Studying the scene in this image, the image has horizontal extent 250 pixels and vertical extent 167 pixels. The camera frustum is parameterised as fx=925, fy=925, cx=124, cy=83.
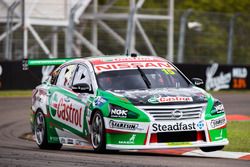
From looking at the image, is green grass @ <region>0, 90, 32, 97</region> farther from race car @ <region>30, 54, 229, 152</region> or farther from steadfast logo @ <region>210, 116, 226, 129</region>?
steadfast logo @ <region>210, 116, 226, 129</region>

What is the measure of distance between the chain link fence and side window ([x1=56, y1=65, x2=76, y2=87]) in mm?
18019

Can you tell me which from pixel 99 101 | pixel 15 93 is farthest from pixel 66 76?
pixel 15 93

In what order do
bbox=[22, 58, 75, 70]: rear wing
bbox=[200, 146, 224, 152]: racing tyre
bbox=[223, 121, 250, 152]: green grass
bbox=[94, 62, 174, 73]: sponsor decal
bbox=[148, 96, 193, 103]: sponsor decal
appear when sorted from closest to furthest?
1. bbox=[148, 96, 193, 103]: sponsor decal
2. bbox=[200, 146, 224, 152]: racing tyre
3. bbox=[94, 62, 174, 73]: sponsor decal
4. bbox=[223, 121, 250, 152]: green grass
5. bbox=[22, 58, 75, 70]: rear wing

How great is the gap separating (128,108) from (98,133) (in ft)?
2.09

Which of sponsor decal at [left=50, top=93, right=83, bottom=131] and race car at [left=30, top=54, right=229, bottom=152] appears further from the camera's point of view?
sponsor decal at [left=50, top=93, right=83, bottom=131]

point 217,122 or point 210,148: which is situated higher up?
point 217,122

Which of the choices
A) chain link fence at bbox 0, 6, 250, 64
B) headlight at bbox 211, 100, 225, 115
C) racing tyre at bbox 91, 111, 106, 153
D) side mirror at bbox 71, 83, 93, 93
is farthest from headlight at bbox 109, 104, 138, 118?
chain link fence at bbox 0, 6, 250, 64

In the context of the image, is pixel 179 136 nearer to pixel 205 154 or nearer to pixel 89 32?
pixel 205 154

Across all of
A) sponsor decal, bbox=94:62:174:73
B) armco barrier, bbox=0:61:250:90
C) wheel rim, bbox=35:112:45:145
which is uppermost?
sponsor decal, bbox=94:62:174:73

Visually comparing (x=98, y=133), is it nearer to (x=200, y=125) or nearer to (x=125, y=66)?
(x=200, y=125)

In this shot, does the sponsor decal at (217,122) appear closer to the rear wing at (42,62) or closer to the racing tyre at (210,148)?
the racing tyre at (210,148)

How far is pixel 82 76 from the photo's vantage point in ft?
44.2

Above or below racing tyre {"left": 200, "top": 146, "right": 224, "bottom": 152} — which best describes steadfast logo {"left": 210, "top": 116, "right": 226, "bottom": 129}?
→ above

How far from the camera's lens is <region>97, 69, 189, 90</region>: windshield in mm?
12859
